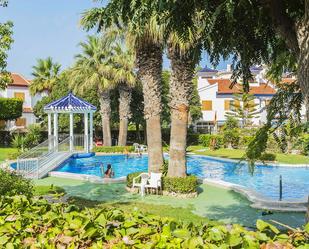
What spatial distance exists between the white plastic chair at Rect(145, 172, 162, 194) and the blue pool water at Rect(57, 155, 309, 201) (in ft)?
15.5

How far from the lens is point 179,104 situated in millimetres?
16781

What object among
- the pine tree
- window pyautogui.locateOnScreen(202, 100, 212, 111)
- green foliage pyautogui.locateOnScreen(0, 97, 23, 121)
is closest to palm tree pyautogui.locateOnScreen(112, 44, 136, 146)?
green foliage pyautogui.locateOnScreen(0, 97, 23, 121)

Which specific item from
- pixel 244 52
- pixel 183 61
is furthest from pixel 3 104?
pixel 244 52

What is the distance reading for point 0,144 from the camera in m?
44.2

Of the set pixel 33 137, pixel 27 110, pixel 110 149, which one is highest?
pixel 27 110

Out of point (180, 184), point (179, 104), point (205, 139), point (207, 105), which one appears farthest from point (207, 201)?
point (207, 105)

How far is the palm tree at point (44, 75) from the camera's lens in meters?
55.9

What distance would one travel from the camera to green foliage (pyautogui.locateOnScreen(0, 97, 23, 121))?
42469 mm

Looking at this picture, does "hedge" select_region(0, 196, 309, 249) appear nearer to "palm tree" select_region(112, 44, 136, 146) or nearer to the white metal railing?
the white metal railing

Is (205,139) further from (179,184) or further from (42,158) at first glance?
(179,184)

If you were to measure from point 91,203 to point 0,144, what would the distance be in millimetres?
31941

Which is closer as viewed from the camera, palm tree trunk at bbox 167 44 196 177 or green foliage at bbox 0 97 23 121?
palm tree trunk at bbox 167 44 196 177

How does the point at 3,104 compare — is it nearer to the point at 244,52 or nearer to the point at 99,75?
the point at 99,75

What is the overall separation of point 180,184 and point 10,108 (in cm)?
3087
